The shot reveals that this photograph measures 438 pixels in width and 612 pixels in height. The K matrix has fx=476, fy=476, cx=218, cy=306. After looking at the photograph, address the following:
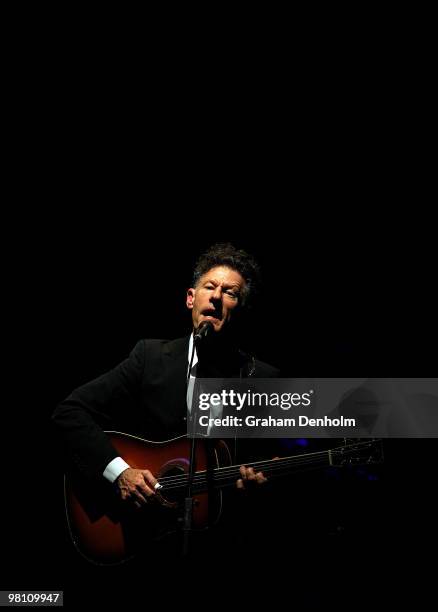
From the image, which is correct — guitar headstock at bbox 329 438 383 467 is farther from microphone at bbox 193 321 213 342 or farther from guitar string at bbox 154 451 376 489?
microphone at bbox 193 321 213 342

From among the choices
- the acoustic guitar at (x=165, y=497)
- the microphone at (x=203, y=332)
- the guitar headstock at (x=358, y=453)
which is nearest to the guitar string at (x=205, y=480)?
the acoustic guitar at (x=165, y=497)

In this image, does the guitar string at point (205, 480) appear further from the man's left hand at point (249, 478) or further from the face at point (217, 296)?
the face at point (217, 296)

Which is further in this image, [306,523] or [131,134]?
[131,134]

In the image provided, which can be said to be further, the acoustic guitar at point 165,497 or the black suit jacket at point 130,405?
the black suit jacket at point 130,405

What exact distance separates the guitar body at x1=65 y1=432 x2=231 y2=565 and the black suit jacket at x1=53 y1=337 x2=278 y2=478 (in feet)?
0.41

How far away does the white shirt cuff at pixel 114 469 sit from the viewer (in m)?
2.46

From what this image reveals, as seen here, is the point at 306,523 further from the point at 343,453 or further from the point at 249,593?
the point at 343,453

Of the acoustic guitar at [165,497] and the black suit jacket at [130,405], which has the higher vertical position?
the black suit jacket at [130,405]

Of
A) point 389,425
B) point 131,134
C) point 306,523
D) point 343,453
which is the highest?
point 131,134

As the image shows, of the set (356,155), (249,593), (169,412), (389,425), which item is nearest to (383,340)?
(389,425)

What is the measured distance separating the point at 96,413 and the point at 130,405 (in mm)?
205

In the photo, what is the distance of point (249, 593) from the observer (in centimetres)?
254

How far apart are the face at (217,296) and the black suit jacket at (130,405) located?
0.28 m

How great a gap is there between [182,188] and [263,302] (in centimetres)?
100
